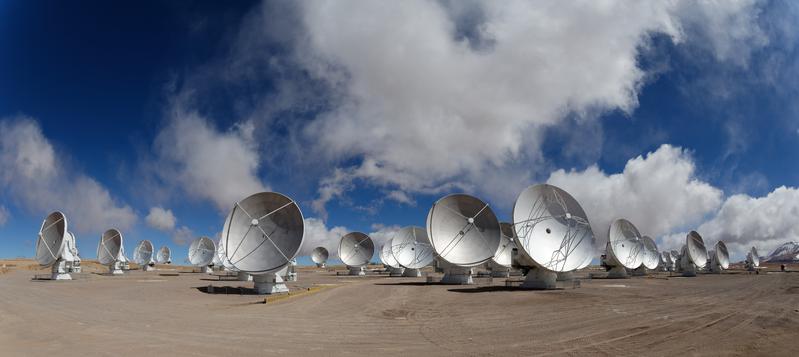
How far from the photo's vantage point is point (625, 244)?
65375 mm

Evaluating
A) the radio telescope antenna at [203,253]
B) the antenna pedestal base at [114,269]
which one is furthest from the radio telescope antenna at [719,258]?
the antenna pedestal base at [114,269]

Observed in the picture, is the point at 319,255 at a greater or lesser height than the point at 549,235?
lesser

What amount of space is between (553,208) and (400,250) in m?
30.1

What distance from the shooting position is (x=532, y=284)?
37469mm

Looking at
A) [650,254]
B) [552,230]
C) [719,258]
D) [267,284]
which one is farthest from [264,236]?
[719,258]

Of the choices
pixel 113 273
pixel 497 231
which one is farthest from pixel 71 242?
A: pixel 497 231

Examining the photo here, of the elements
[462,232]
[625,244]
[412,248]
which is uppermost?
[462,232]

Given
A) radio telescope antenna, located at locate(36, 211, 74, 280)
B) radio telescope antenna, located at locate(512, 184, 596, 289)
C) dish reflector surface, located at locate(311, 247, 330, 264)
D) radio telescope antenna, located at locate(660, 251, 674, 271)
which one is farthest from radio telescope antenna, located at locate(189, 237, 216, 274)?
radio telescope antenna, located at locate(660, 251, 674, 271)

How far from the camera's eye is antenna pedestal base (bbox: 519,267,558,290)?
3688cm

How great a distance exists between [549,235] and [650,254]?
4853 centimetres

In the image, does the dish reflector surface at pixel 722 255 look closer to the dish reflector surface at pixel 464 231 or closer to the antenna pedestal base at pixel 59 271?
the dish reflector surface at pixel 464 231

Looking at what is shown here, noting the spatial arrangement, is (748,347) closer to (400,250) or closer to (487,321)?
(487,321)

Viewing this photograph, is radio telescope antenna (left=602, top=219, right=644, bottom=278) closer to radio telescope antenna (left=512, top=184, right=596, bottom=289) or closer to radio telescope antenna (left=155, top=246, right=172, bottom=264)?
radio telescope antenna (left=512, top=184, right=596, bottom=289)

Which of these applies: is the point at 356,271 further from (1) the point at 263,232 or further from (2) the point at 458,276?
(1) the point at 263,232
